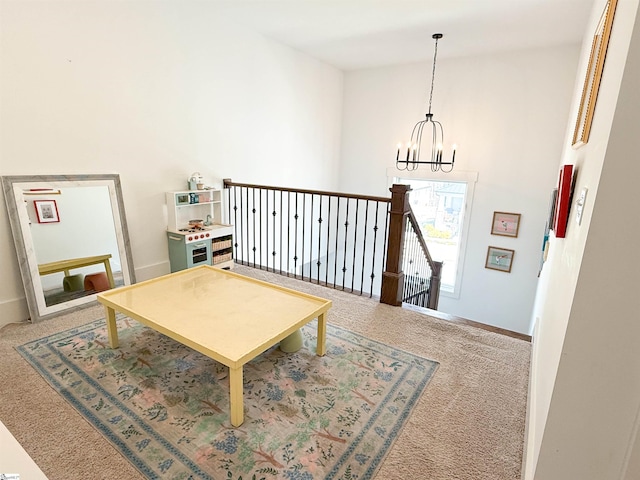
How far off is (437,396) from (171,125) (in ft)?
10.9

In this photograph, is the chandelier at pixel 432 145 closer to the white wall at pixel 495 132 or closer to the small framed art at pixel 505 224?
the white wall at pixel 495 132

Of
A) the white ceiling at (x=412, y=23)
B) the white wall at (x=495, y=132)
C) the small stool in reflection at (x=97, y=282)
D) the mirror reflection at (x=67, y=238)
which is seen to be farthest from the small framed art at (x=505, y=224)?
the small stool in reflection at (x=97, y=282)

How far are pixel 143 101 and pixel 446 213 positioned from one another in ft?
14.4

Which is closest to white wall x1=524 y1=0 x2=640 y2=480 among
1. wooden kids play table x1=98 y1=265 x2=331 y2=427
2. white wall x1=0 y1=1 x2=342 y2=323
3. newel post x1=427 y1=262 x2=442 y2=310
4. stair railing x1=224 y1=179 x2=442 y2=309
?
wooden kids play table x1=98 y1=265 x2=331 y2=427

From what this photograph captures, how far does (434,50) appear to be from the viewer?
4508mm

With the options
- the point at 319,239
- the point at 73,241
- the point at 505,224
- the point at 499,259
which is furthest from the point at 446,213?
the point at 73,241

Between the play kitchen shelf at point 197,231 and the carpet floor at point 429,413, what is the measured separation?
979mm

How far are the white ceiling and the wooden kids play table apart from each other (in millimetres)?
2811

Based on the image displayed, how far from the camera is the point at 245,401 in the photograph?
1851 mm

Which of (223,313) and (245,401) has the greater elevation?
(223,313)

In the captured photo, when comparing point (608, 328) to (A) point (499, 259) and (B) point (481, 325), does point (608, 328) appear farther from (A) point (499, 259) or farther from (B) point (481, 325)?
(A) point (499, 259)

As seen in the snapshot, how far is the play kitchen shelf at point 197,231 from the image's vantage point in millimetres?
3465

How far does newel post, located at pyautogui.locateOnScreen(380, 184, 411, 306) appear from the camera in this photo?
2.90 metres

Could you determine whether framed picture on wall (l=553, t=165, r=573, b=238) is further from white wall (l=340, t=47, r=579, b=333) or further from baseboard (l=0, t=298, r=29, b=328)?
baseboard (l=0, t=298, r=29, b=328)
